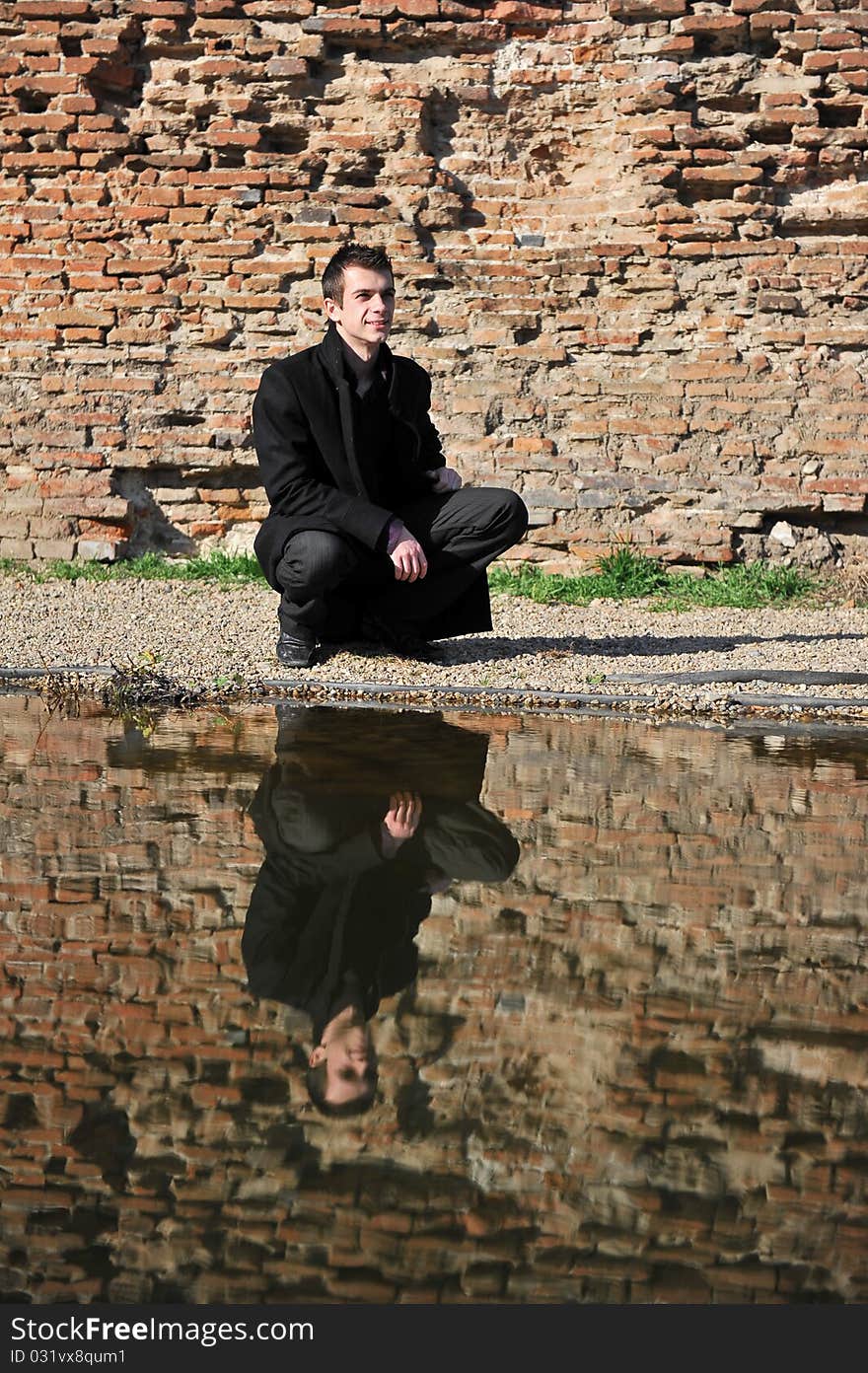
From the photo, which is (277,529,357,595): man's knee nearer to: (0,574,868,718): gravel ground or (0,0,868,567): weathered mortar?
(0,574,868,718): gravel ground

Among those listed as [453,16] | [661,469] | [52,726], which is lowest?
[52,726]

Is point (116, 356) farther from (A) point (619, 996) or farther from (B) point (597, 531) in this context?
(A) point (619, 996)

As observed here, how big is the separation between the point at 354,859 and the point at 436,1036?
3.15 ft

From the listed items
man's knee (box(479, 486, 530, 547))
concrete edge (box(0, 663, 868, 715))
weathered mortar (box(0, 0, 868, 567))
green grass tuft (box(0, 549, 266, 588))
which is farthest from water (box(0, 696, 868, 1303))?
weathered mortar (box(0, 0, 868, 567))

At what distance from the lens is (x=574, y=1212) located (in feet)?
6.35

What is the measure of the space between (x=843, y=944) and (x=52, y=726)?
274 cm

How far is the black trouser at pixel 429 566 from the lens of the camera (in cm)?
570

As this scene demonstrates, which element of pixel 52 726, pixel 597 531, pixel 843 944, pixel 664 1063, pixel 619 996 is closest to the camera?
pixel 664 1063

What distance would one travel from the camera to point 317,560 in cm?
552

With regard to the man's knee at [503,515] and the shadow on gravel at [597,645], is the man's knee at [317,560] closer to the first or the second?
the shadow on gravel at [597,645]

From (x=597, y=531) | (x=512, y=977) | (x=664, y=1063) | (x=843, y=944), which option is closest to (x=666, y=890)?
(x=843, y=944)

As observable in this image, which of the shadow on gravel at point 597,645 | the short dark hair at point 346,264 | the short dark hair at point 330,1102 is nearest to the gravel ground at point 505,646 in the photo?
the shadow on gravel at point 597,645

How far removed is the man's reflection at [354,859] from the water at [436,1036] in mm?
11

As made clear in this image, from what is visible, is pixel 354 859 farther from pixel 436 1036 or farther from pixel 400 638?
pixel 400 638
